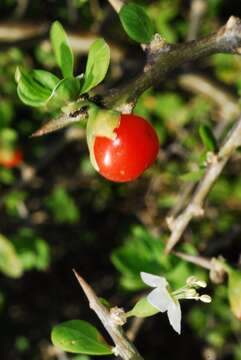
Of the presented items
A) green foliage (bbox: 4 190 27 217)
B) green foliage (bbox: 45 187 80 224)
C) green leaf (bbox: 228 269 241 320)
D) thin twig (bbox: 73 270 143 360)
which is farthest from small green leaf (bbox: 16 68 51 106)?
green foliage (bbox: 45 187 80 224)

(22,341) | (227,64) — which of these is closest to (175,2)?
(227,64)

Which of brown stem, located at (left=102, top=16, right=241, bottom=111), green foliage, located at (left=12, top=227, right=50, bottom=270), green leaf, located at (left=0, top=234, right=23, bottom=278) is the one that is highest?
green foliage, located at (left=12, top=227, right=50, bottom=270)

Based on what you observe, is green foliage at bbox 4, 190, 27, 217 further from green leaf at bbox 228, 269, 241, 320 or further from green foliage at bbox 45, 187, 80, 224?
green leaf at bbox 228, 269, 241, 320

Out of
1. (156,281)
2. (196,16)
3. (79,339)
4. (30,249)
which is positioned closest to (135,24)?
(156,281)

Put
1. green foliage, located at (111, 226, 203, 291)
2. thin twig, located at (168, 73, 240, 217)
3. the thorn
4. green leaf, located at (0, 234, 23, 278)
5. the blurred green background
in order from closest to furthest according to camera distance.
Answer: the thorn
green foliage, located at (111, 226, 203, 291)
green leaf, located at (0, 234, 23, 278)
thin twig, located at (168, 73, 240, 217)
the blurred green background

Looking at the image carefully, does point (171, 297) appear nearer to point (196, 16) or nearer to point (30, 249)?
point (30, 249)

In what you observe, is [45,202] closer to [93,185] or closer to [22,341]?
[93,185]

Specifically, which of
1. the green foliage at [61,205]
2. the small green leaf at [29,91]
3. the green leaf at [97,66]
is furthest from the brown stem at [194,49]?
the green foliage at [61,205]
